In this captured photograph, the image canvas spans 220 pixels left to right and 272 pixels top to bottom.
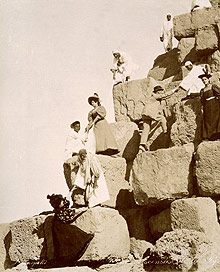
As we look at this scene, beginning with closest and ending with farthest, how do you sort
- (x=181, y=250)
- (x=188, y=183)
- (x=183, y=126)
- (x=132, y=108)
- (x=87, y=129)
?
(x=181, y=250) → (x=188, y=183) → (x=183, y=126) → (x=87, y=129) → (x=132, y=108)

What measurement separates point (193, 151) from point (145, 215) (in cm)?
217

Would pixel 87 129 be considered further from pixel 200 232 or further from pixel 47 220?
pixel 200 232

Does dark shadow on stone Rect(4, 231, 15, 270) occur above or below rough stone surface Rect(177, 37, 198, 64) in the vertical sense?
below

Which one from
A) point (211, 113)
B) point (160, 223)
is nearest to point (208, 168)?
point (211, 113)

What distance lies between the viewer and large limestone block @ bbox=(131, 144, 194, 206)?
11.2 m

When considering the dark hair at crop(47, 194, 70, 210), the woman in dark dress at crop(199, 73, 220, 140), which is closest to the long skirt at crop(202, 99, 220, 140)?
the woman in dark dress at crop(199, 73, 220, 140)

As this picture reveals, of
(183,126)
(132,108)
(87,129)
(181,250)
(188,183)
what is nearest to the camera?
(181,250)

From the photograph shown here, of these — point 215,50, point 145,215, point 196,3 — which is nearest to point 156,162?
point 145,215

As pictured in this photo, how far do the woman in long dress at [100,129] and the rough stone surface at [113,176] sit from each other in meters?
0.34

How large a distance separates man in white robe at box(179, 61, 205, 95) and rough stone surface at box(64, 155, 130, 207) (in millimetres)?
2270

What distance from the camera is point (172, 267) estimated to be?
962 cm

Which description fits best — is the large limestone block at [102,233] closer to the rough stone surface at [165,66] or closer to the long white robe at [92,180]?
the long white robe at [92,180]

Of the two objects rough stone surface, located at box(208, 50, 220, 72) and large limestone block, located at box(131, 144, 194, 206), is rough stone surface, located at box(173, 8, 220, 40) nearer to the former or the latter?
rough stone surface, located at box(208, 50, 220, 72)

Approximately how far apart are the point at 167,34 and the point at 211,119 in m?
5.78
